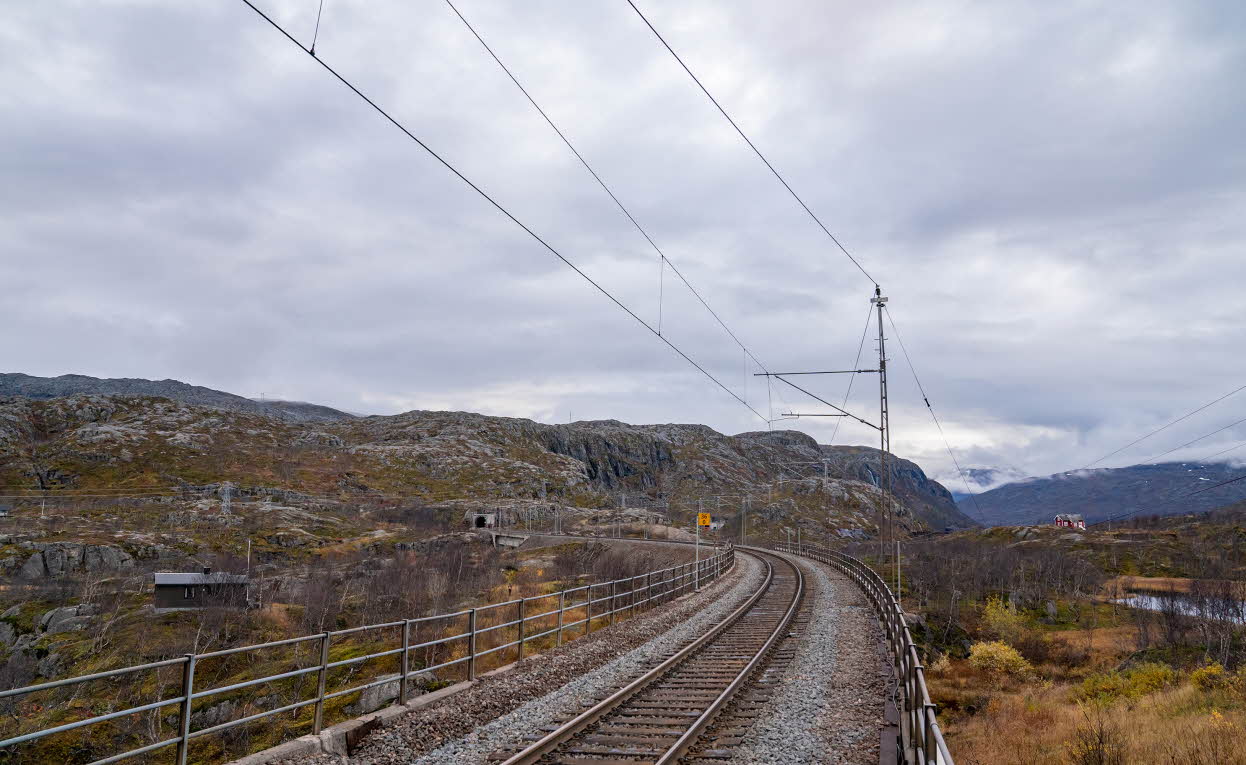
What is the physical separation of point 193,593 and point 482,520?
67.5 metres

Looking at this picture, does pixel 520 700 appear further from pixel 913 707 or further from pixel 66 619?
pixel 66 619

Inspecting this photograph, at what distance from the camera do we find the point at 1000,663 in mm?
48531

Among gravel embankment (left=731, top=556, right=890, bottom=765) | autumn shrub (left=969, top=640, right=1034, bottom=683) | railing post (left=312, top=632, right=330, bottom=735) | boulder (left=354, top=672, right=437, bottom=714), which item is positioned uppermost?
railing post (left=312, top=632, right=330, bottom=735)

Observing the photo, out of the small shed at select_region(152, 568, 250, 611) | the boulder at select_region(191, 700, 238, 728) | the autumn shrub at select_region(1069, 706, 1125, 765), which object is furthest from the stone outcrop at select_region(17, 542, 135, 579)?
the autumn shrub at select_region(1069, 706, 1125, 765)

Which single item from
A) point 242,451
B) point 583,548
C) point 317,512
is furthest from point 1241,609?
point 242,451

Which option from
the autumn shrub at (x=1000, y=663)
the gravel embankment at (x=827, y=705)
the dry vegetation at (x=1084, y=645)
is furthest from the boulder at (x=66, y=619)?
the autumn shrub at (x=1000, y=663)

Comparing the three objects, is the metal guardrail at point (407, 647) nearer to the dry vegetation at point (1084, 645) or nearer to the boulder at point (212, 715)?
the boulder at point (212, 715)

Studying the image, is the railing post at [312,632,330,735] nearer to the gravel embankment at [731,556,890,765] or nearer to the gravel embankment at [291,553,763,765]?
the gravel embankment at [291,553,763,765]

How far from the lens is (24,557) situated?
80938 millimetres

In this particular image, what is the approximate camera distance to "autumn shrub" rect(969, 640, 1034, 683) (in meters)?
47.0

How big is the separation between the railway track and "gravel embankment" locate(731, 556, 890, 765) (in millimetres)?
585

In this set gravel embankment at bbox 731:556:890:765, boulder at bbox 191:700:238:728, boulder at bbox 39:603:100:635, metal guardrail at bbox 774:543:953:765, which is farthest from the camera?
boulder at bbox 39:603:100:635

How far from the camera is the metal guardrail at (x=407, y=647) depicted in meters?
7.81

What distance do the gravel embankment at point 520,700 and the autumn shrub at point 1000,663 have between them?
33441 mm
